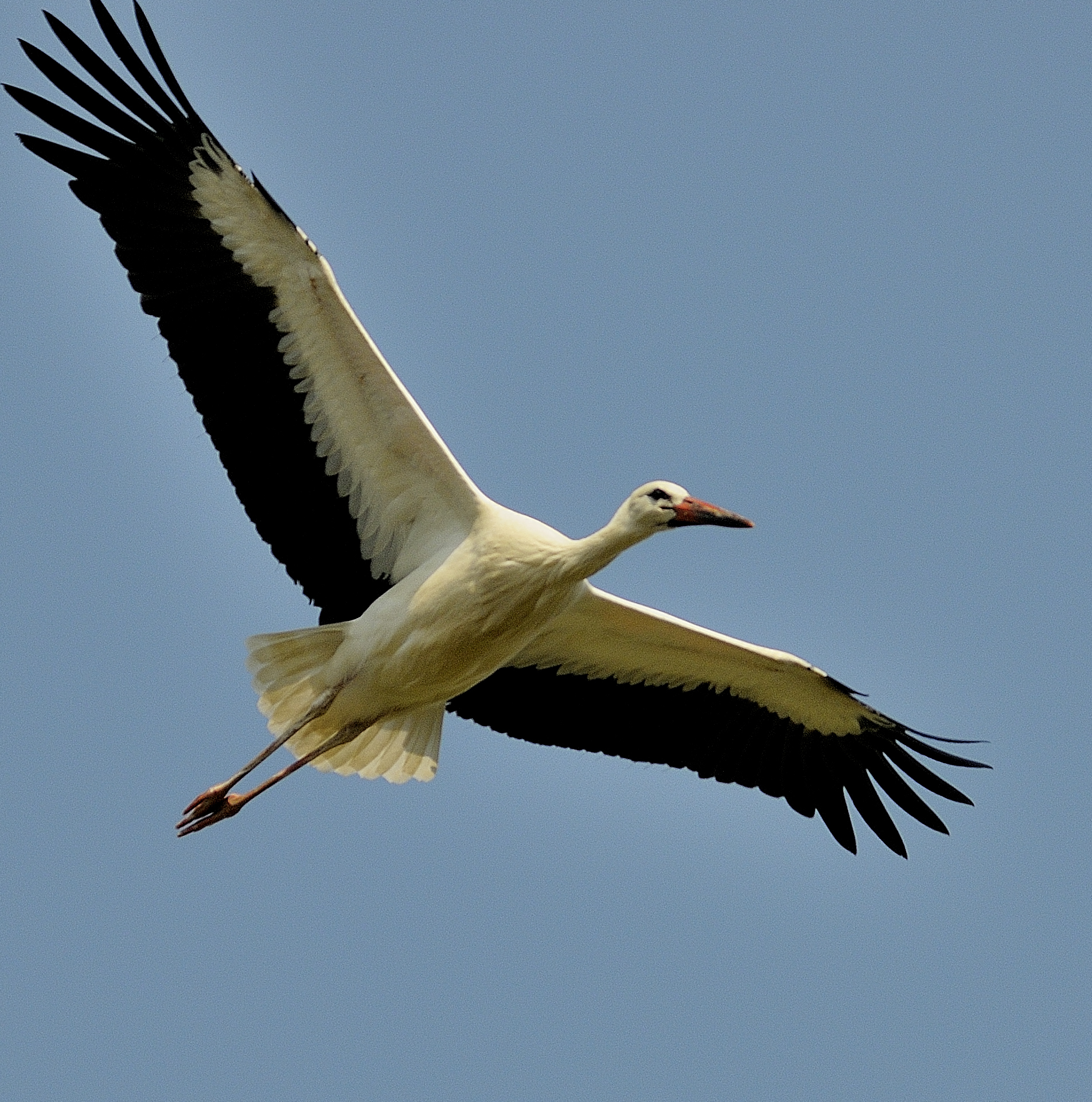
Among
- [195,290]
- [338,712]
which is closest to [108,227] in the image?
[195,290]

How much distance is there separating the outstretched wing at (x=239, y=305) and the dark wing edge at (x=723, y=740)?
1.44 meters

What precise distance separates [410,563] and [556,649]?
118 cm

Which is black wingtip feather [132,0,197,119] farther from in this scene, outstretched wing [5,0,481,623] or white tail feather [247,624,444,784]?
white tail feather [247,624,444,784]

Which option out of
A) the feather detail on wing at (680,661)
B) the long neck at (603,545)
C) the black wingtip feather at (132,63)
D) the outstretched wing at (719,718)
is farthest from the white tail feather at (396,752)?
the black wingtip feather at (132,63)

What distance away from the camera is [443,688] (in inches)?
475

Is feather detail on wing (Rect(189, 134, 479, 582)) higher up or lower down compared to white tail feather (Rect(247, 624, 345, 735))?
higher up

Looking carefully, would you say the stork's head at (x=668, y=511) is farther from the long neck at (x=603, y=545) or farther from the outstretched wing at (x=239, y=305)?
the outstretched wing at (x=239, y=305)

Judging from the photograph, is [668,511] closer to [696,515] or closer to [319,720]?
[696,515]

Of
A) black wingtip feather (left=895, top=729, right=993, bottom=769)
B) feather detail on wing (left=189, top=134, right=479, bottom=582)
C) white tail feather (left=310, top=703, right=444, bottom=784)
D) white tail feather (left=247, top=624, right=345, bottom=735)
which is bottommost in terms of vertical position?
black wingtip feather (left=895, top=729, right=993, bottom=769)

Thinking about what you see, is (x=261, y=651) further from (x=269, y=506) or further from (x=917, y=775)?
(x=917, y=775)

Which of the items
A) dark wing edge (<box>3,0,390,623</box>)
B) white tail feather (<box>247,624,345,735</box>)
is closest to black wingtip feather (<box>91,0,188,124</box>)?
dark wing edge (<box>3,0,390,623</box>)

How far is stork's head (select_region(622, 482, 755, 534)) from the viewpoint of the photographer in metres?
11.6

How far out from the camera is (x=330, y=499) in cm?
1215

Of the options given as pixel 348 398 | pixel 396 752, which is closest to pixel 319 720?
pixel 396 752
